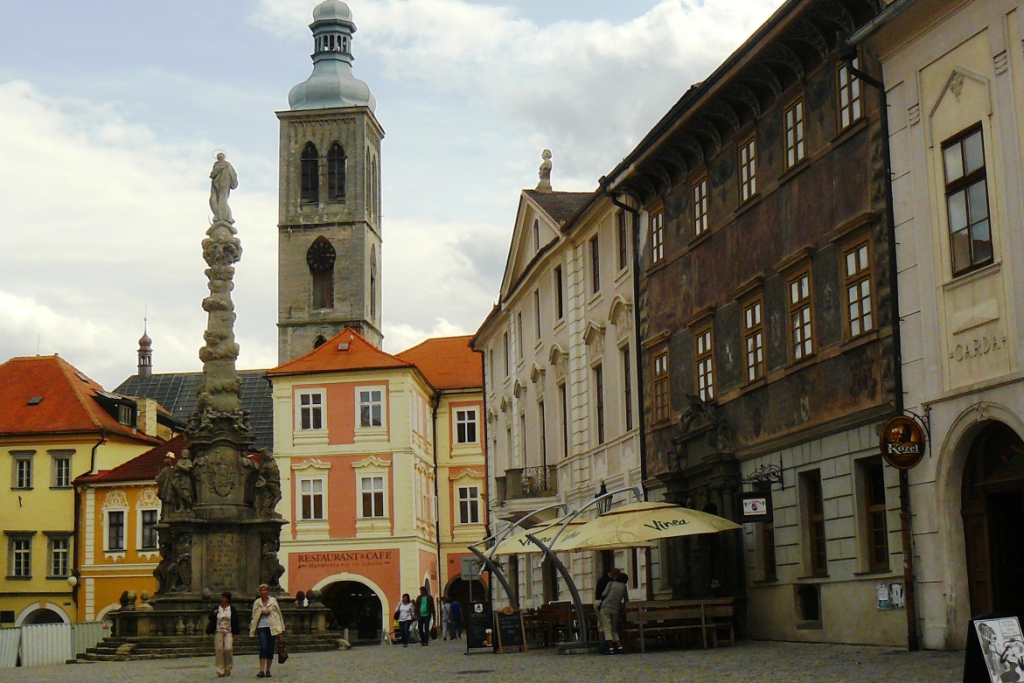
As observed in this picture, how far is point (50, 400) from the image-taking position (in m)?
68.6

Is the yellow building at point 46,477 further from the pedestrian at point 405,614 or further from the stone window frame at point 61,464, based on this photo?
the pedestrian at point 405,614

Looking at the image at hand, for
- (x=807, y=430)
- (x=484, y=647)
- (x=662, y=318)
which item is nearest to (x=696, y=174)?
(x=662, y=318)

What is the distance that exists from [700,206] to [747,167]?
2.49 meters

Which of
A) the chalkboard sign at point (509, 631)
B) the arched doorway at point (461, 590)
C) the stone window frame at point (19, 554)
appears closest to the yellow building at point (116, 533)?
the stone window frame at point (19, 554)

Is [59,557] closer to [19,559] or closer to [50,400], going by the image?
[19,559]

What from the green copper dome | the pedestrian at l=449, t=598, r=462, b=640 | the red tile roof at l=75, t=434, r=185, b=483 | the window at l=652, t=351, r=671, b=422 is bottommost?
the pedestrian at l=449, t=598, r=462, b=640

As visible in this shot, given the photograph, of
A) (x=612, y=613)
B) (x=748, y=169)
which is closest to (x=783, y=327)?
(x=748, y=169)

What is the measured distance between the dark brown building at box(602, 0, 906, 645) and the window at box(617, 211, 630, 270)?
263 centimetres

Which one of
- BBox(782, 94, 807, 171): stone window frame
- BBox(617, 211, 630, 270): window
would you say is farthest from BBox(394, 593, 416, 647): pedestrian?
BBox(782, 94, 807, 171): stone window frame

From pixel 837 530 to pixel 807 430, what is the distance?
5.52 ft

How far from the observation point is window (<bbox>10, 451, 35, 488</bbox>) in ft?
216

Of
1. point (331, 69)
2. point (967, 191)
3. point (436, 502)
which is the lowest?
point (436, 502)

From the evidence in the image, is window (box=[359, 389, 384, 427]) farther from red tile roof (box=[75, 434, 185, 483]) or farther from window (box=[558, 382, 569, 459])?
window (box=[558, 382, 569, 459])

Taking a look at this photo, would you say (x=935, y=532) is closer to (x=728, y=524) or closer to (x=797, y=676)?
(x=797, y=676)
